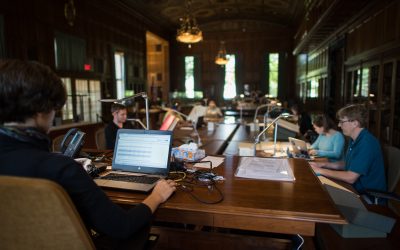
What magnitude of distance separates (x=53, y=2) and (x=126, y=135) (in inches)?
215

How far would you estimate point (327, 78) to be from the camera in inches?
302

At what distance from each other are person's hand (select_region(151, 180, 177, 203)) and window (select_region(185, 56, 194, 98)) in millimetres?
12576

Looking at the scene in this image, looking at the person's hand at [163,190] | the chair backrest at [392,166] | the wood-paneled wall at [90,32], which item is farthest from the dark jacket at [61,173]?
the wood-paneled wall at [90,32]

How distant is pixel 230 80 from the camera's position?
44.9 ft

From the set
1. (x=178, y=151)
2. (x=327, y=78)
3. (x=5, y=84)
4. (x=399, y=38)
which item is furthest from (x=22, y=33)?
(x=327, y=78)

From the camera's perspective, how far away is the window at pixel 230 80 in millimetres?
13586

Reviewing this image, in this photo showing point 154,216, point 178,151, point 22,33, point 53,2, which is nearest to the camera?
point 154,216

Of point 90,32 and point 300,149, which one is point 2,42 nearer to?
point 90,32

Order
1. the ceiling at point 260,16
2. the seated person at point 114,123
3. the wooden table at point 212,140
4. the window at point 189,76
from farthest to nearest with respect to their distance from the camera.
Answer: the window at point 189,76
the ceiling at point 260,16
the seated person at point 114,123
the wooden table at point 212,140

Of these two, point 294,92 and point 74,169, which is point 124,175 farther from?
point 294,92

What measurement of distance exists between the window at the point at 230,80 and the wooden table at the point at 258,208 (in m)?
12.3

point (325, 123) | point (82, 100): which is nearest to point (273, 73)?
point (82, 100)

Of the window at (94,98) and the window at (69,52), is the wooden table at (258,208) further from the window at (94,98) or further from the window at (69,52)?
the window at (94,98)

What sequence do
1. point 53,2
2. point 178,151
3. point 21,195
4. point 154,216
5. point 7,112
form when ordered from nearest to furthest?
point 21,195, point 7,112, point 154,216, point 178,151, point 53,2
